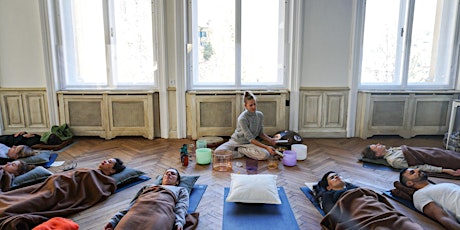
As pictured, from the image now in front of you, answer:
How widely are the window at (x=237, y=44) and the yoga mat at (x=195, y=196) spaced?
7.15ft

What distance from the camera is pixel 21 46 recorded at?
4422mm

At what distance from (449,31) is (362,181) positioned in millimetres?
3138

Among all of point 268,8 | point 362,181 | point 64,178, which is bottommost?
point 362,181

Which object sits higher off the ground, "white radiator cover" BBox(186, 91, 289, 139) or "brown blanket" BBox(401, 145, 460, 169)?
"white radiator cover" BBox(186, 91, 289, 139)

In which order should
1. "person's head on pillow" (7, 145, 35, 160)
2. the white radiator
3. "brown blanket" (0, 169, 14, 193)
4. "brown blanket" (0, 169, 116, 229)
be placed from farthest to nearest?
the white radiator < "person's head on pillow" (7, 145, 35, 160) < "brown blanket" (0, 169, 14, 193) < "brown blanket" (0, 169, 116, 229)

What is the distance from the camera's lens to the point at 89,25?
4.56 metres

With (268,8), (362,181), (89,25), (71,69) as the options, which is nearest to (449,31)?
(268,8)

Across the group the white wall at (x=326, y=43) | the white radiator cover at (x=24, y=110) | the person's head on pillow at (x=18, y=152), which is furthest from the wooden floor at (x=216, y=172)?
the white wall at (x=326, y=43)

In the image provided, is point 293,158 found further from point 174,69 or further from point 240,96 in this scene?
point 174,69

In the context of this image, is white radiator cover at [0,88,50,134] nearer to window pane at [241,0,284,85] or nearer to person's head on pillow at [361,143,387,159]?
window pane at [241,0,284,85]

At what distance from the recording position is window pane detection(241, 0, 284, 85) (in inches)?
181

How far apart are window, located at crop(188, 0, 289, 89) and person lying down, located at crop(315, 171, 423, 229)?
2.65 m

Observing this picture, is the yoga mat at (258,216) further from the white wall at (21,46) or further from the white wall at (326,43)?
the white wall at (21,46)

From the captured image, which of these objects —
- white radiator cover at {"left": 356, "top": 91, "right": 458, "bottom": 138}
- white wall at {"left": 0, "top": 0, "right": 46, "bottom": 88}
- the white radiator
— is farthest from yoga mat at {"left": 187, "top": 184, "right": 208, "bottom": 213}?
white wall at {"left": 0, "top": 0, "right": 46, "bottom": 88}
